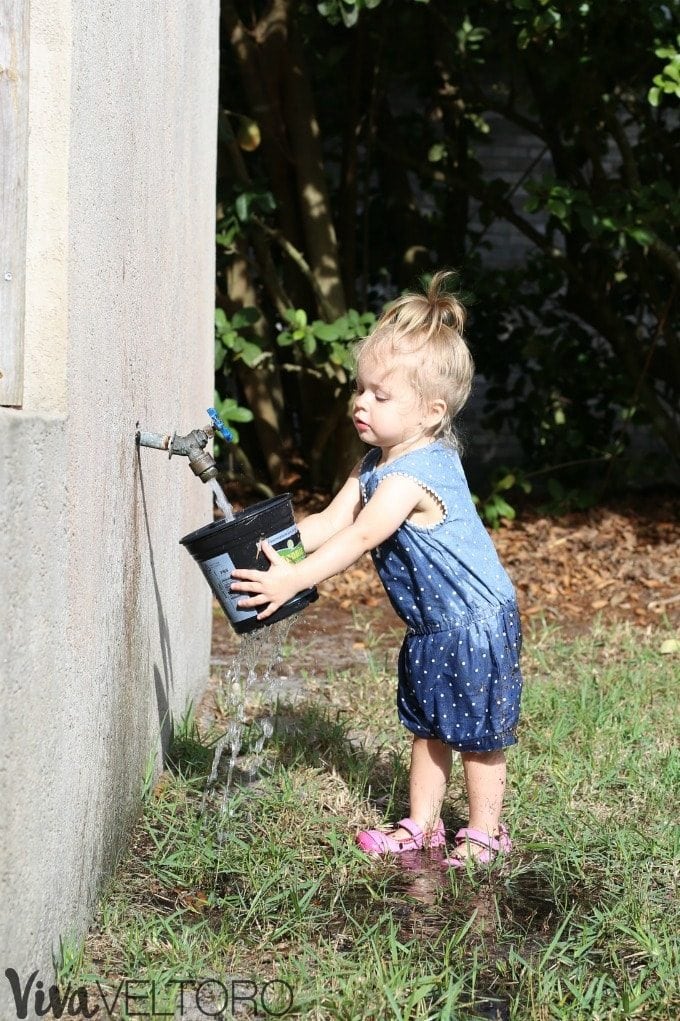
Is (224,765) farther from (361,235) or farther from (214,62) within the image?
(361,235)

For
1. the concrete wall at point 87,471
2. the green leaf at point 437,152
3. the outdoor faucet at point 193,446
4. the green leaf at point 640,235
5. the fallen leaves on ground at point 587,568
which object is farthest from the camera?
the green leaf at point 437,152

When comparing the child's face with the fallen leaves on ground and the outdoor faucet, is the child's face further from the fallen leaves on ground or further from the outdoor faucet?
the fallen leaves on ground

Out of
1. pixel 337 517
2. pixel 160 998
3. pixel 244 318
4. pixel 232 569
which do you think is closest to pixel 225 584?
→ pixel 232 569

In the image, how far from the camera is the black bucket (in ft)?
8.36

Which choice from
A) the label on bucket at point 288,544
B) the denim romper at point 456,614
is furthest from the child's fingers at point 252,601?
the denim romper at point 456,614

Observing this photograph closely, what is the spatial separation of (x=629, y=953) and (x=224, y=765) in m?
1.35

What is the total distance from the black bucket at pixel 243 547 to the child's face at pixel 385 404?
1.16ft

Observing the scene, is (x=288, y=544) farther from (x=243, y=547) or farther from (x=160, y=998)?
(x=160, y=998)

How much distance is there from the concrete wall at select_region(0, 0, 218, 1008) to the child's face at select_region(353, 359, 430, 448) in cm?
52

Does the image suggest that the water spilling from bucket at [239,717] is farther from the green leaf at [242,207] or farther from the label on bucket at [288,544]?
the green leaf at [242,207]

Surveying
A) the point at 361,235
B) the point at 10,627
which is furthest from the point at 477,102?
the point at 10,627

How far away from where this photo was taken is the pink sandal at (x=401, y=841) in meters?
2.97

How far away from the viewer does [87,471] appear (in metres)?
2.33

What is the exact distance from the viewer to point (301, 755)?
3506mm
